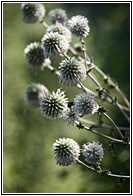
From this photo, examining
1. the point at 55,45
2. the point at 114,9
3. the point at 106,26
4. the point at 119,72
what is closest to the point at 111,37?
the point at 106,26

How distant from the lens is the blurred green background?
211cm

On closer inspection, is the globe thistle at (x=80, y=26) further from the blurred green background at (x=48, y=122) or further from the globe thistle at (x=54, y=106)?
the blurred green background at (x=48, y=122)

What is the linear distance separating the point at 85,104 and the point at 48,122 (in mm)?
1543

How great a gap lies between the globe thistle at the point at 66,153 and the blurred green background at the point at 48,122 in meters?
0.58

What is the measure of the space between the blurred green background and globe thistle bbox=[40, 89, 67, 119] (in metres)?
0.43

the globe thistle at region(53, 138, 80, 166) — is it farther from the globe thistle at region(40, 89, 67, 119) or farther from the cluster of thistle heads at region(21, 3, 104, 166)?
the globe thistle at region(40, 89, 67, 119)

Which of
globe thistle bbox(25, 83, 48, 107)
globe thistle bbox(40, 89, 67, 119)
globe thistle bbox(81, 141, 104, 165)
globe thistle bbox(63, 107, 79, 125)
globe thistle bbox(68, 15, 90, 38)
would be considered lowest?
globe thistle bbox(81, 141, 104, 165)

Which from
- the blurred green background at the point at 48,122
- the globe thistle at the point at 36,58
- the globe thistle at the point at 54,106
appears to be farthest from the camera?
the blurred green background at the point at 48,122

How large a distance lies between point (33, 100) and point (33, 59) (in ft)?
0.51

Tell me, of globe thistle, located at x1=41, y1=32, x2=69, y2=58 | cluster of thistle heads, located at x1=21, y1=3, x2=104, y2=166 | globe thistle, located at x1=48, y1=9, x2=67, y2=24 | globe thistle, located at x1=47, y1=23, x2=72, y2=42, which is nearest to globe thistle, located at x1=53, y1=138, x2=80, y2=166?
cluster of thistle heads, located at x1=21, y1=3, x2=104, y2=166

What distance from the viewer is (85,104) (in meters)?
1.28

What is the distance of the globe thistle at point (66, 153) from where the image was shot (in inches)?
49.8

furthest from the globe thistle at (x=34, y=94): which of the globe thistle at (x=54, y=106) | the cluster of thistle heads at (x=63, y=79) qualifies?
the globe thistle at (x=54, y=106)

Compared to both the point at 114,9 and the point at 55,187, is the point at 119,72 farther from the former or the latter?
the point at 114,9
